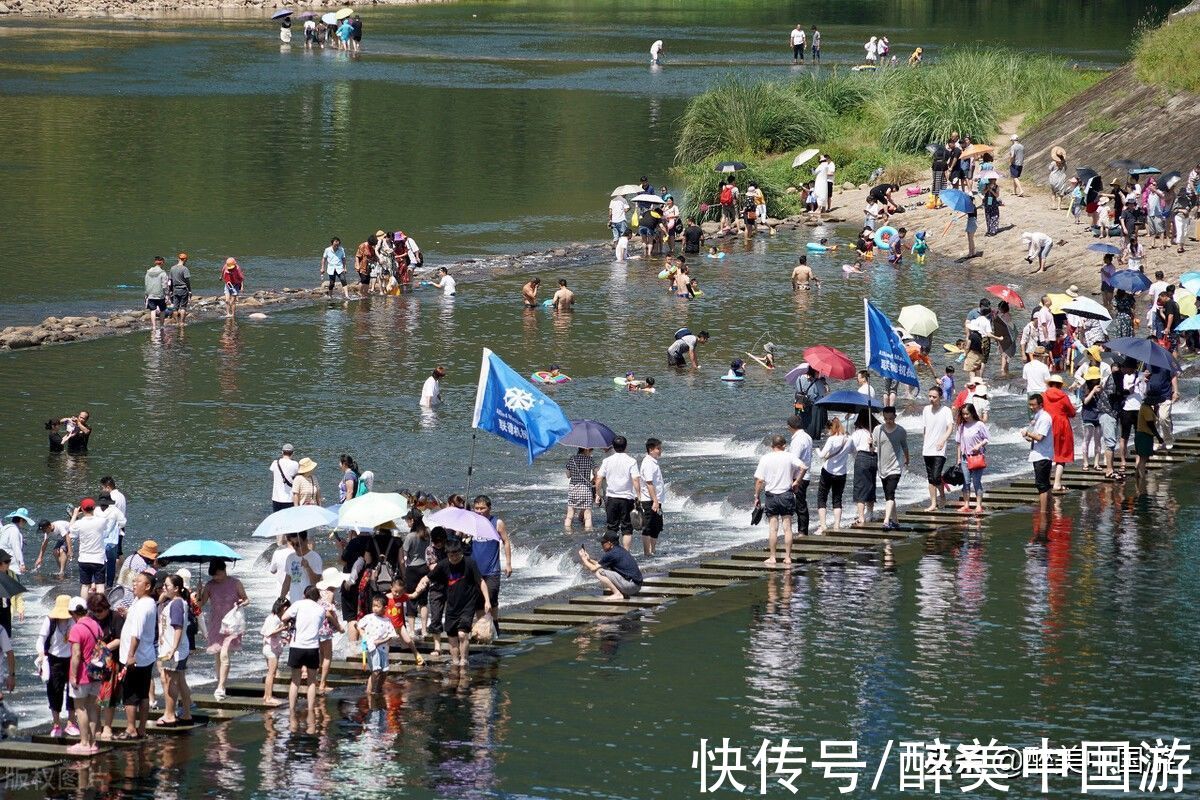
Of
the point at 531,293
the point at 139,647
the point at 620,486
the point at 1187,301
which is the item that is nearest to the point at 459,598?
the point at 139,647

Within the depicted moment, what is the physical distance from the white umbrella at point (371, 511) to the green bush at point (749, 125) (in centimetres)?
3935

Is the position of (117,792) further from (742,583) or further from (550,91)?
(550,91)

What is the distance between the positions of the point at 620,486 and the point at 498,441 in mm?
6970

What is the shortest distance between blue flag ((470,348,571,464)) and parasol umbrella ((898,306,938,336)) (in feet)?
41.7

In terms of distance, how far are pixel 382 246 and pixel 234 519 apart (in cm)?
1727

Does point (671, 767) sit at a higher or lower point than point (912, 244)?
lower

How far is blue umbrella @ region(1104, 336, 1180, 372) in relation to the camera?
25891 millimetres

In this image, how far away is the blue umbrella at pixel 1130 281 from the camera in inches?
1325

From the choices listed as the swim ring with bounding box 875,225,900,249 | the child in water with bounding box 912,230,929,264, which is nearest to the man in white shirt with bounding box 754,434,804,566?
the child in water with bounding box 912,230,929,264

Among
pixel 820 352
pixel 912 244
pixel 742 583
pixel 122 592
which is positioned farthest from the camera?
pixel 912 244

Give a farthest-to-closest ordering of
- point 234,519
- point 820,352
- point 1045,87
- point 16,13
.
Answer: point 16,13
point 1045,87
point 820,352
point 234,519

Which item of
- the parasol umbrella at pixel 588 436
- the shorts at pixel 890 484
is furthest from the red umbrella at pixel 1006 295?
the parasol umbrella at pixel 588 436

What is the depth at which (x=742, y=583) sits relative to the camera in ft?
72.3

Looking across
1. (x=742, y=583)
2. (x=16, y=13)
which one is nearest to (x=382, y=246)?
(x=742, y=583)
